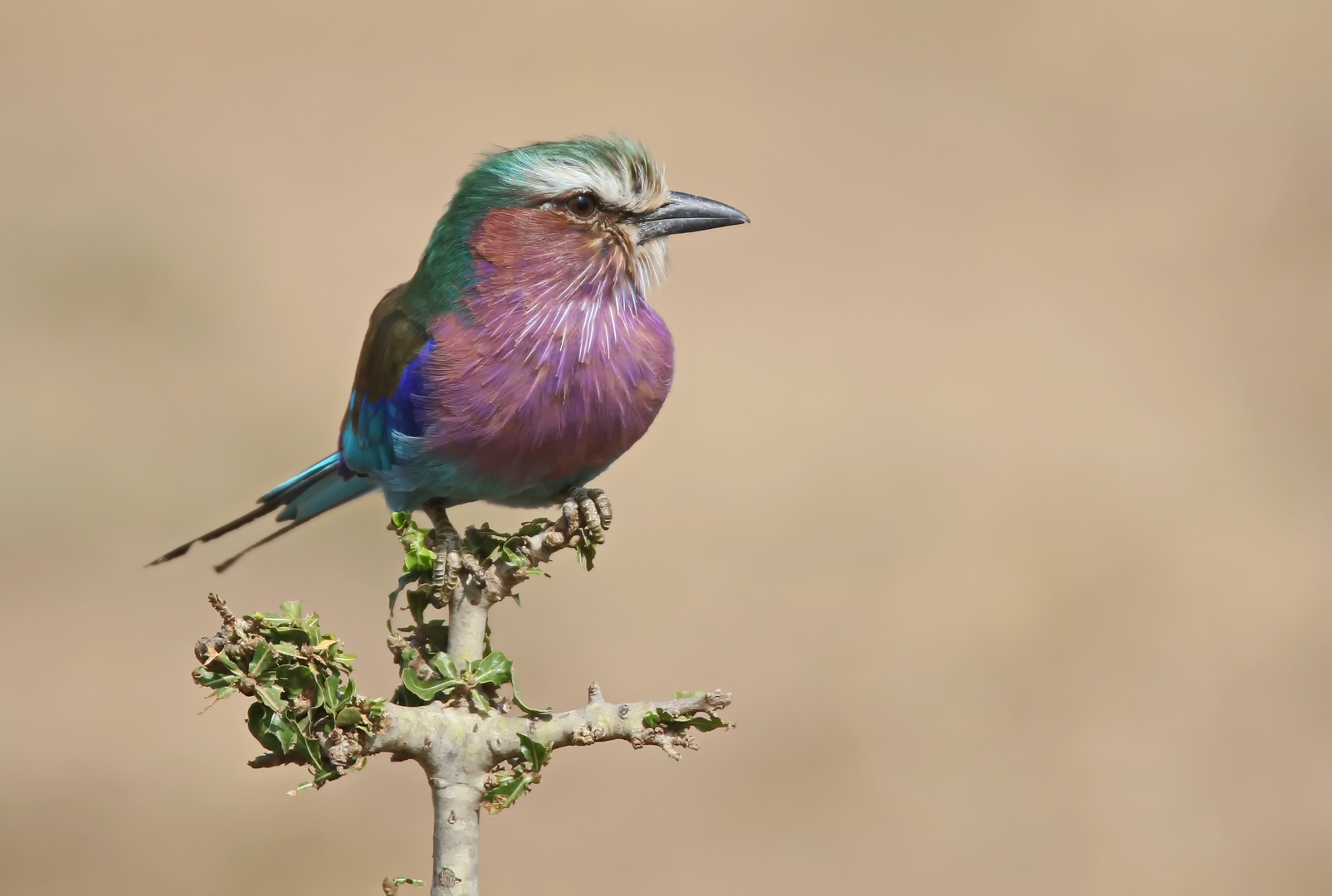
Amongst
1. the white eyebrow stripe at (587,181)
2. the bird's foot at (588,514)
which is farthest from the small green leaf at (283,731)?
the white eyebrow stripe at (587,181)

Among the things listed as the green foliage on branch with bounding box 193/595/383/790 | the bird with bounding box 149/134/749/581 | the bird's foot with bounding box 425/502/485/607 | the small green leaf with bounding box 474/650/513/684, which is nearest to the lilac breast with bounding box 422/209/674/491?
the bird with bounding box 149/134/749/581

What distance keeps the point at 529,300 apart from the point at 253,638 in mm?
Answer: 895

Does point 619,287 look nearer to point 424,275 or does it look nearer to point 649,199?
point 649,199

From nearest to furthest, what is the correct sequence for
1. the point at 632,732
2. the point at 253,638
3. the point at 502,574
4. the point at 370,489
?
the point at 253,638, the point at 632,732, the point at 502,574, the point at 370,489

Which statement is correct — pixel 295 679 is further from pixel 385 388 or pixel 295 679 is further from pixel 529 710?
pixel 385 388

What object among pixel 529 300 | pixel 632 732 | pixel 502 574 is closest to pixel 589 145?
pixel 529 300

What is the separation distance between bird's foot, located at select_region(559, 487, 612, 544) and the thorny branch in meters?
0.02

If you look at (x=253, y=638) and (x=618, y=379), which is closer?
(x=253, y=638)

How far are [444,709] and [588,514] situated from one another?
0.44 meters

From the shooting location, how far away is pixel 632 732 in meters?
1.62

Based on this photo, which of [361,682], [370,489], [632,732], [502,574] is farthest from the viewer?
[361,682]

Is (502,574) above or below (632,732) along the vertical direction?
above

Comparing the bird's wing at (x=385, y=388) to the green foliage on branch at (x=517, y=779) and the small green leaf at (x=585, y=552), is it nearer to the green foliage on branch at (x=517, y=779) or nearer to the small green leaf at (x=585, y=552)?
the small green leaf at (x=585, y=552)

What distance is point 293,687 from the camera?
1.54 meters
